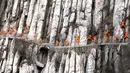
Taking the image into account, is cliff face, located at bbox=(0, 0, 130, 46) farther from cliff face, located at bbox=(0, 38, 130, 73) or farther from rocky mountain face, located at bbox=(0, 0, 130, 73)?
cliff face, located at bbox=(0, 38, 130, 73)

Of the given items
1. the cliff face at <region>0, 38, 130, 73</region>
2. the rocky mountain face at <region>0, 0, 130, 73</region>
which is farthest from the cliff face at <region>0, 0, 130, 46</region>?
the cliff face at <region>0, 38, 130, 73</region>

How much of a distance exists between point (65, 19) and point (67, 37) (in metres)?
3.74

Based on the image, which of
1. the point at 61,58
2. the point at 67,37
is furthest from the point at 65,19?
the point at 61,58

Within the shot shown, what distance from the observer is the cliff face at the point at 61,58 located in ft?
117

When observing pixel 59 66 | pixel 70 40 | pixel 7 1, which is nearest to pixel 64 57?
pixel 59 66

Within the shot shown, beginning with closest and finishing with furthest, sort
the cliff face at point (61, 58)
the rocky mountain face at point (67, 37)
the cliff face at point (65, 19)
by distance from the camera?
the cliff face at point (61, 58) < the rocky mountain face at point (67, 37) < the cliff face at point (65, 19)

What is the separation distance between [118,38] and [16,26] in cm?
1981

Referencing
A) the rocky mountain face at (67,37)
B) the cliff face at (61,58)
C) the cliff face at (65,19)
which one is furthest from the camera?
the cliff face at (65,19)

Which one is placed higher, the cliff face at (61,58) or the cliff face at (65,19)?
the cliff face at (65,19)

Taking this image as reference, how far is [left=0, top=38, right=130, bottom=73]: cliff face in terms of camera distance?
3578cm

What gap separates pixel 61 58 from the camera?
39.8 metres

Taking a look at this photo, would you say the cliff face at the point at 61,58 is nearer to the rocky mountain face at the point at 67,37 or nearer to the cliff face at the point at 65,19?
the rocky mountain face at the point at 67,37

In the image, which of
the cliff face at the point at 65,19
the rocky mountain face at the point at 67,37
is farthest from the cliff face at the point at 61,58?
the cliff face at the point at 65,19

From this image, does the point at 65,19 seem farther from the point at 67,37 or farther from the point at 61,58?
the point at 61,58
